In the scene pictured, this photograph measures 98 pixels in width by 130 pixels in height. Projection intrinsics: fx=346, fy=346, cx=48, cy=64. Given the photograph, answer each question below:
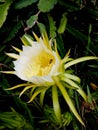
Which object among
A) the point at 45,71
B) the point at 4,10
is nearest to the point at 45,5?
the point at 4,10

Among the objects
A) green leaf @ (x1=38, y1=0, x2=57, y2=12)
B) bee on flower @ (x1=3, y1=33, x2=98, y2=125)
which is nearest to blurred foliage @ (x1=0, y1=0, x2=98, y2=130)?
green leaf @ (x1=38, y1=0, x2=57, y2=12)

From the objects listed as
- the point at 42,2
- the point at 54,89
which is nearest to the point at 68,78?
the point at 54,89

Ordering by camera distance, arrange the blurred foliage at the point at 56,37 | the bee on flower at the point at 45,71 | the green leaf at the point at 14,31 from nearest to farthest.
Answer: the bee on flower at the point at 45,71
the blurred foliage at the point at 56,37
the green leaf at the point at 14,31

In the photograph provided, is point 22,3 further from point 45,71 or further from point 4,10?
point 45,71

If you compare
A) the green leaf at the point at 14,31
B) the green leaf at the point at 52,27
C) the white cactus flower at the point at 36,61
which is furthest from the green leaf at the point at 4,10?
the white cactus flower at the point at 36,61

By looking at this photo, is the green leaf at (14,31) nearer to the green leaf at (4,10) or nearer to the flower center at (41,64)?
the green leaf at (4,10)
